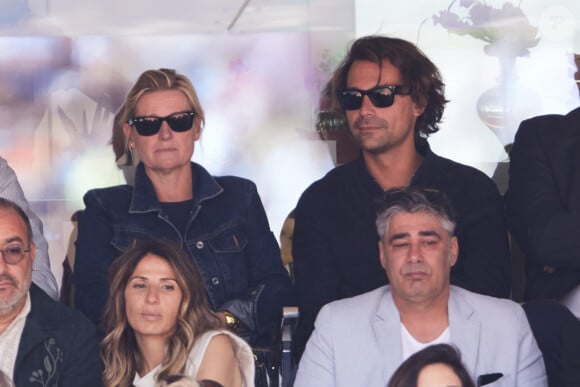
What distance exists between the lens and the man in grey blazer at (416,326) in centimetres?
435

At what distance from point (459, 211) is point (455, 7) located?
5.63 ft

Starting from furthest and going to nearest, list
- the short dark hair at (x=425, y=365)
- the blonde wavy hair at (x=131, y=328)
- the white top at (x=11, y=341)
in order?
the blonde wavy hair at (x=131, y=328) < the white top at (x=11, y=341) < the short dark hair at (x=425, y=365)

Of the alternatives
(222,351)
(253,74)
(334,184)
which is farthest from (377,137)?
(253,74)

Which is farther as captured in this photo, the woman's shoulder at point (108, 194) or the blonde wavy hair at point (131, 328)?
the woman's shoulder at point (108, 194)

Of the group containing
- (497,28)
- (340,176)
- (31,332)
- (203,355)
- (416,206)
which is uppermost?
(497,28)

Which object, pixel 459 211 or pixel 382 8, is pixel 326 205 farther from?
pixel 382 8

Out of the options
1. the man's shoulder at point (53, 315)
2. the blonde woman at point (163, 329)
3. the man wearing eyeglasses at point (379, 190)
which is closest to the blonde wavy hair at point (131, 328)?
the blonde woman at point (163, 329)

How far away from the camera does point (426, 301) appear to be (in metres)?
4.39

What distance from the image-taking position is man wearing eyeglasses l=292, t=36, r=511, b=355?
15.9 feet

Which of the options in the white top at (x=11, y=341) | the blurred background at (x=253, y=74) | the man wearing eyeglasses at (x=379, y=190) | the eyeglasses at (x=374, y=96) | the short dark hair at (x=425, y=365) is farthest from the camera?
the blurred background at (x=253, y=74)

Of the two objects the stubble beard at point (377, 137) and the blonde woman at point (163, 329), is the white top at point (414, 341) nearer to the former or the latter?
the blonde woman at point (163, 329)

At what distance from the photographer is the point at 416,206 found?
4.53 metres

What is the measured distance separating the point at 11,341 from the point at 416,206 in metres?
1.47

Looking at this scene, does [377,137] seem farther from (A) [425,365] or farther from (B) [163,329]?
(A) [425,365]
